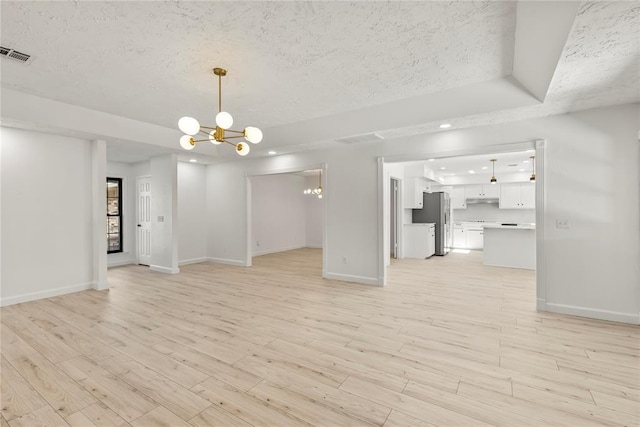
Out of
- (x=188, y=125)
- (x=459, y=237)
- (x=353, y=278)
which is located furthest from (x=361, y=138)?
(x=459, y=237)

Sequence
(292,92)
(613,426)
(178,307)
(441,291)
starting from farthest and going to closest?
(441,291), (178,307), (292,92), (613,426)

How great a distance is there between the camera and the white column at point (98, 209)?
516 centimetres

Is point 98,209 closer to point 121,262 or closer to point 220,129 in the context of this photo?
point 121,262

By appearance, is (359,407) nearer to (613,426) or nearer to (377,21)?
(613,426)

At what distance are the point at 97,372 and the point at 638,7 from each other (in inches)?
190

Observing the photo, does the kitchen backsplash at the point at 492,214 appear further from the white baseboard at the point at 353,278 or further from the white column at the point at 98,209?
the white column at the point at 98,209

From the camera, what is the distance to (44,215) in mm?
4695

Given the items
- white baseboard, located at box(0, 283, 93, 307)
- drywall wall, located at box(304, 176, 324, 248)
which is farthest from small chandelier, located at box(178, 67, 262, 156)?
drywall wall, located at box(304, 176, 324, 248)

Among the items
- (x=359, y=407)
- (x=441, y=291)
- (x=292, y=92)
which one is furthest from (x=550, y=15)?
(x=441, y=291)

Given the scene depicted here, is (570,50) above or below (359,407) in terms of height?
above

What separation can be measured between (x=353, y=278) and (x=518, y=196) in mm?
7078

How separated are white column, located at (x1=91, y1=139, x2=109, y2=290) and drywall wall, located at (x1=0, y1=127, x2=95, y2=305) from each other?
0.10 metres

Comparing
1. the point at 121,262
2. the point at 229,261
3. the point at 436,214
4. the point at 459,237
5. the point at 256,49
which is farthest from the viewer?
the point at 459,237

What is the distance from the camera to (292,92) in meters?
3.80
